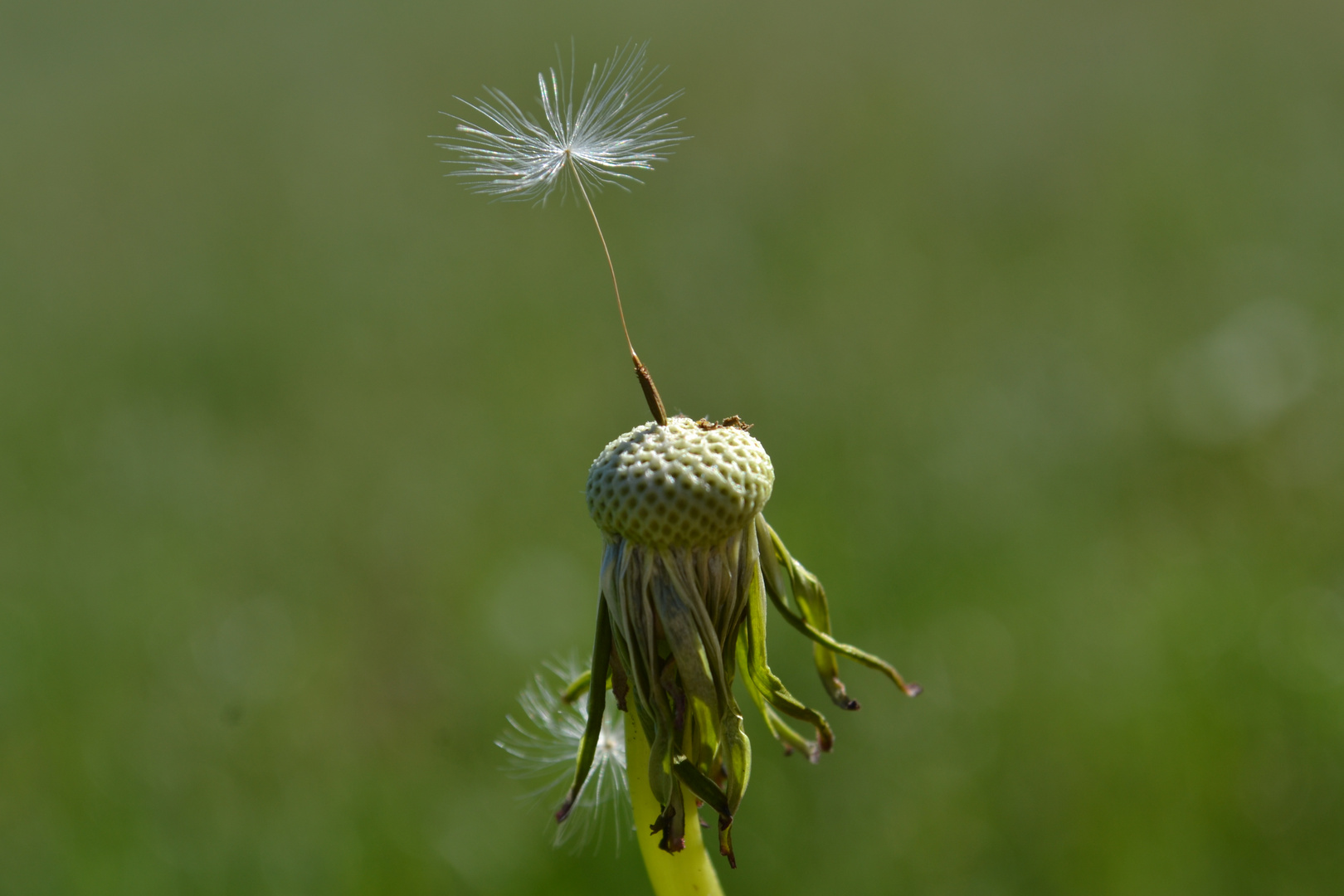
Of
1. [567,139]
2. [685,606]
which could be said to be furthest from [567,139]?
[685,606]

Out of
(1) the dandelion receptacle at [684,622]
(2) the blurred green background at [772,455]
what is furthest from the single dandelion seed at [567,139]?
(2) the blurred green background at [772,455]

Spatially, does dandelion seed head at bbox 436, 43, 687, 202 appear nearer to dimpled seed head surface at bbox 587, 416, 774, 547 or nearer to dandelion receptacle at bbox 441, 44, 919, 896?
dandelion receptacle at bbox 441, 44, 919, 896

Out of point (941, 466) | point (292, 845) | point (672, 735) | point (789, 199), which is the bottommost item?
point (292, 845)

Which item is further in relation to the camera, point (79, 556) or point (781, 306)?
point (781, 306)

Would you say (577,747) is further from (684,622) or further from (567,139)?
(567,139)

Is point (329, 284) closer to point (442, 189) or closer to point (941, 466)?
point (442, 189)

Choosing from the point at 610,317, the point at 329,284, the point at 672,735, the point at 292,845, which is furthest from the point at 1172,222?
the point at 672,735

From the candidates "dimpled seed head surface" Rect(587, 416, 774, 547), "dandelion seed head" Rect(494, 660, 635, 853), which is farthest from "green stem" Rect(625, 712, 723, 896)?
"dandelion seed head" Rect(494, 660, 635, 853)
